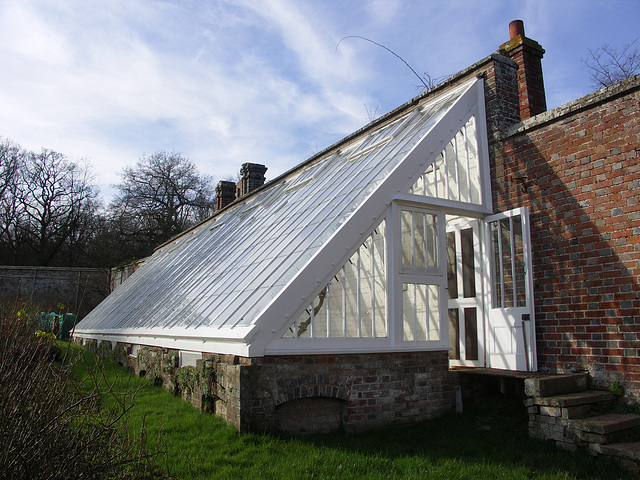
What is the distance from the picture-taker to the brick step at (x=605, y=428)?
15.7 feet

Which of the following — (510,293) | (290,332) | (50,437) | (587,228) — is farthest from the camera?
(510,293)

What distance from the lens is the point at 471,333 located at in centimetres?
752

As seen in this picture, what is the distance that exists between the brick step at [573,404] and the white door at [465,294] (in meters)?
1.78

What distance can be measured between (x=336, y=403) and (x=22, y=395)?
3.54 metres

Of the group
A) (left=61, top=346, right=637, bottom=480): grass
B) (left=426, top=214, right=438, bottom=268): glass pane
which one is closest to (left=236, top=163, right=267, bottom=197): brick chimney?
(left=426, top=214, right=438, bottom=268): glass pane

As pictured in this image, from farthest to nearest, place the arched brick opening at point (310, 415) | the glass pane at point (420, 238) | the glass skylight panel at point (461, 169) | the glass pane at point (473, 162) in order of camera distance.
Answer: the glass pane at point (473, 162) → the glass skylight panel at point (461, 169) → the glass pane at point (420, 238) → the arched brick opening at point (310, 415)

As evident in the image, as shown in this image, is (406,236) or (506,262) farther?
(406,236)

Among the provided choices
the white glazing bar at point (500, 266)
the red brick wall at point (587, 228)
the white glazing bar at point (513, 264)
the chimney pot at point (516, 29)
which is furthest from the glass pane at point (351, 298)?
the chimney pot at point (516, 29)

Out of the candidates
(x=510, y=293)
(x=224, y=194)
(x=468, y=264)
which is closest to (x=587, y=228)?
(x=510, y=293)

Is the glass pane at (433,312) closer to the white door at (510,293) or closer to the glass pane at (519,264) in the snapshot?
the white door at (510,293)

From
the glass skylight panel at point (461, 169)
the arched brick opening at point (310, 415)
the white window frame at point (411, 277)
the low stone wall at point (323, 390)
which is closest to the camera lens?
the low stone wall at point (323, 390)

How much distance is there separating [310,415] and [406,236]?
3.08 meters

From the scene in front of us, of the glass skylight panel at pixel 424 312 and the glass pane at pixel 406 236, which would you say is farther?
the glass pane at pixel 406 236

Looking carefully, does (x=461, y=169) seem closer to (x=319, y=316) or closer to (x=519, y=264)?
(x=519, y=264)
